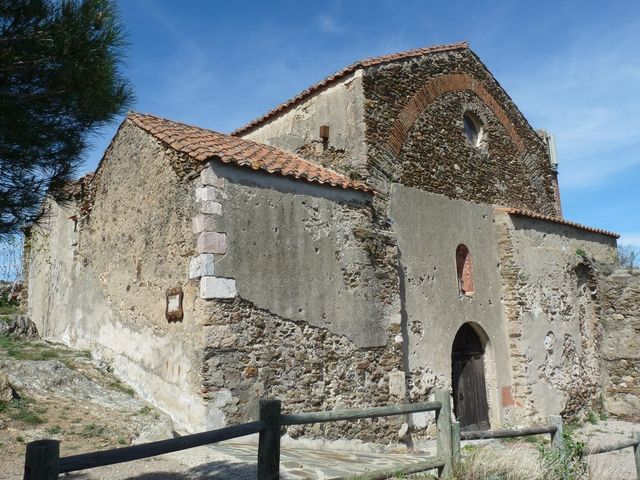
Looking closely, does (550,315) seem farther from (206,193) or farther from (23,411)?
(23,411)

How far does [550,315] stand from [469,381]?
8.86 ft

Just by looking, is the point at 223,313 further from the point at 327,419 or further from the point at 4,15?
the point at 4,15

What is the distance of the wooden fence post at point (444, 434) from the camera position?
211 inches

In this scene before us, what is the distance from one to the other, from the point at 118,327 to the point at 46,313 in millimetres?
4548

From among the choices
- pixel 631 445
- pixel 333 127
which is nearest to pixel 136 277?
pixel 333 127

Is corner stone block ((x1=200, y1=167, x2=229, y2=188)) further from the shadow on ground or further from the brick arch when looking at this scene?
the brick arch

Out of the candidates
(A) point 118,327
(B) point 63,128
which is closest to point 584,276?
(A) point 118,327

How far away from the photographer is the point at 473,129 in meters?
12.9

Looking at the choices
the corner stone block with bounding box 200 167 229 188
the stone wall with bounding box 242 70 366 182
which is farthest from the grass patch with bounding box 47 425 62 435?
the stone wall with bounding box 242 70 366 182

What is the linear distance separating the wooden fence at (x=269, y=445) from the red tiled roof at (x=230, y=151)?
12.7ft

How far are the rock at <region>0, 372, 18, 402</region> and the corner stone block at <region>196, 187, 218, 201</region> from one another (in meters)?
3.29

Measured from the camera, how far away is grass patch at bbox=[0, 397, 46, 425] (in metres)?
6.54

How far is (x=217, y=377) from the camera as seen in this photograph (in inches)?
263

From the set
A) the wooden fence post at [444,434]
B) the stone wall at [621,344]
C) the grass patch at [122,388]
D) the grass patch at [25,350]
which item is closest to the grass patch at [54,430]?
the grass patch at [122,388]
